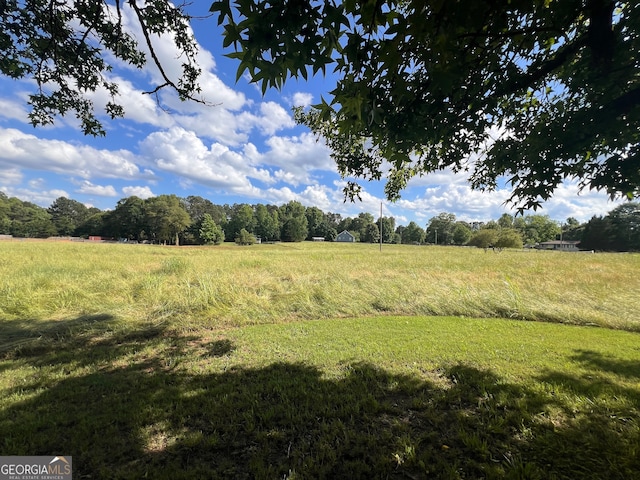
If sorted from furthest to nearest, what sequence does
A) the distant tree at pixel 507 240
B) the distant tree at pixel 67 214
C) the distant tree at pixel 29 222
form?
the distant tree at pixel 67 214, the distant tree at pixel 29 222, the distant tree at pixel 507 240

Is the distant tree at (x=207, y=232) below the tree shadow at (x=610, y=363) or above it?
above

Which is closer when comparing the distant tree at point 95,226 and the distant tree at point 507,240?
the distant tree at point 507,240

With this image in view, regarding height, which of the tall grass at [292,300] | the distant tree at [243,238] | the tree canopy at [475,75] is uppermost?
the tree canopy at [475,75]

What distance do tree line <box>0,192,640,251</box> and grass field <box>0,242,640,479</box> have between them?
147 ft

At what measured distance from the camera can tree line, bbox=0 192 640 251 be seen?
61.2 meters

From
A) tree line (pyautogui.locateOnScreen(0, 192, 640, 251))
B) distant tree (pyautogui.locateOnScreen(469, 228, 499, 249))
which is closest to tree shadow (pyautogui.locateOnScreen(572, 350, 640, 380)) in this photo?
tree line (pyautogui.locateOnScreen(0, 192, 640, 251))

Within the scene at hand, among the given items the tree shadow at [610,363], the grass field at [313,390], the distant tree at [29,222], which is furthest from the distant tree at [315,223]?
the tree shadow at [610,363]

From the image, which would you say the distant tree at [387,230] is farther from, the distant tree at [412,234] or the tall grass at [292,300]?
the tall grass at [292,300]

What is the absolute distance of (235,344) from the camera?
5848mm

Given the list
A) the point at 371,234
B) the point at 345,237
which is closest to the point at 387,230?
the point at 371,234

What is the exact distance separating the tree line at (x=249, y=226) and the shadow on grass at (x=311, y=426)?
47.7 meters

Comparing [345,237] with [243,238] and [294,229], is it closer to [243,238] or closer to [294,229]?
[294,229]

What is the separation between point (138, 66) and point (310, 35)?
5574 mm

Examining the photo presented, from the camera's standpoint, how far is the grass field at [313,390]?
7.87ft
